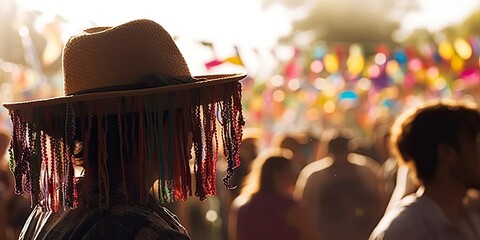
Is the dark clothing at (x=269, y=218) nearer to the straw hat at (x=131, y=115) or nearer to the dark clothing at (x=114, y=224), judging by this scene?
the straw hat at (x=131, y=115)

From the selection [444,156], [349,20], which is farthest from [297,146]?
[349,20]

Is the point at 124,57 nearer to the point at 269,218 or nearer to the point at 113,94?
the point at 113,94

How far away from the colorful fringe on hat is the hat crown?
11cm

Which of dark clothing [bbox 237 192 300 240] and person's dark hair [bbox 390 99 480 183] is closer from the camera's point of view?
person's dark hair [bbox 390 99 480 183]

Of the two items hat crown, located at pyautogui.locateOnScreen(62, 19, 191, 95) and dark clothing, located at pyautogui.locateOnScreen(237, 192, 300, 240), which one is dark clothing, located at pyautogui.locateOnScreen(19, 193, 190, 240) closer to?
hat crown, located at pyautogui.locateOnScreen(62, 19, 191, 95)

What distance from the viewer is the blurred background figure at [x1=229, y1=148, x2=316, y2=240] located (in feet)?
23.3

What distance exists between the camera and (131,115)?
8.75 feet

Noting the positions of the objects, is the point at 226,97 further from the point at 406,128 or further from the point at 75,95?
the point at 406,128

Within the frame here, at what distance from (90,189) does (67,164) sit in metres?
0.09

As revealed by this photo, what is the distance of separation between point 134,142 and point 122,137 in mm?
29

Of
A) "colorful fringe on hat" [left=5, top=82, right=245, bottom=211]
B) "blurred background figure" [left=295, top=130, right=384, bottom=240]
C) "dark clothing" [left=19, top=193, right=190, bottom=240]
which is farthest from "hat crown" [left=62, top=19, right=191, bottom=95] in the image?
"blurred background figure" [left=295, top=130, right=384, bottom=240]

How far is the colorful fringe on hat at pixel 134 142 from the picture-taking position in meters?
2.64

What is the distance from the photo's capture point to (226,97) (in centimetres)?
280

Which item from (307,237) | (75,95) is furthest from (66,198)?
(307,237)
